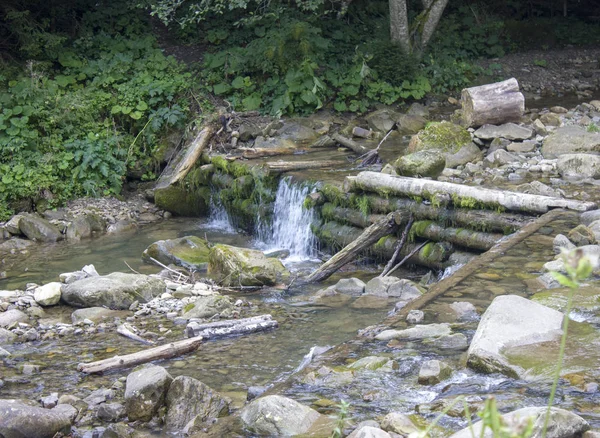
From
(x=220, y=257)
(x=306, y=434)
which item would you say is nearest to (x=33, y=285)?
(x=220, y=257)

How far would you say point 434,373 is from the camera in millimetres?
4230

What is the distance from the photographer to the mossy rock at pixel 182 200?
12125 mm

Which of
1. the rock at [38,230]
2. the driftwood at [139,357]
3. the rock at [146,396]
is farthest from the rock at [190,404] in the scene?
the rock at [38,230]

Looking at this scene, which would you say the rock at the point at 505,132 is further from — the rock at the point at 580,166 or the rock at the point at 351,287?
the rock at the point at 351,287

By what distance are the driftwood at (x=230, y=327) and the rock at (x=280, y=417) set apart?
2.58 m

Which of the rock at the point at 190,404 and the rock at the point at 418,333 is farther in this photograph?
the rock at the point at 418,333

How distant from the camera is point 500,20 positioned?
17781 millimetres

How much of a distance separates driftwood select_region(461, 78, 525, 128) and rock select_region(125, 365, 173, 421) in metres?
6.99

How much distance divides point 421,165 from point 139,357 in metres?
4.54

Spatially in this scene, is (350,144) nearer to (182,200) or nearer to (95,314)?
(182,200)

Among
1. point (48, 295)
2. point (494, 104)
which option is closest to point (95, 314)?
point (48, 295)

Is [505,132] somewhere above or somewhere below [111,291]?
above

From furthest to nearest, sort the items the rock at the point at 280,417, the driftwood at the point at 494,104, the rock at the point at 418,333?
the driftwood at the point at 494,104 < the rock at the point at 418,333 < the rock at the point at 280,417

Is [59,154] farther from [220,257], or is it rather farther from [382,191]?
[382,191]
